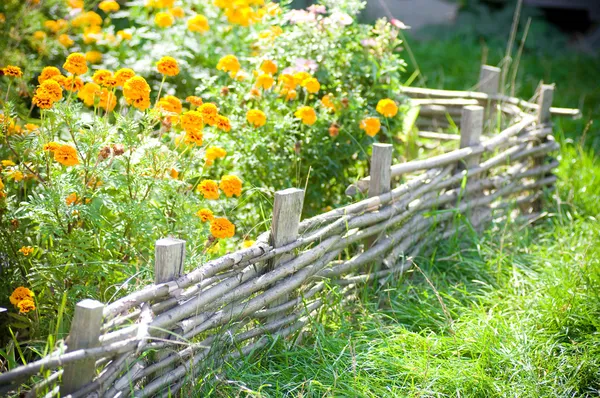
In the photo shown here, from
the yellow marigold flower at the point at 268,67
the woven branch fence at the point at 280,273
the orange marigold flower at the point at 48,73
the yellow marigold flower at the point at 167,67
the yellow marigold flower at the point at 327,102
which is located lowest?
the woven branch fence at the point at 280,273

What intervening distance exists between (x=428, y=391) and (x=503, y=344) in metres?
0.49

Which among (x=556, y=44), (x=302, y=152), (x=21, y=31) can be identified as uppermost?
(x=21, y=31)

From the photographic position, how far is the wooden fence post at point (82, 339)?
1778 mm

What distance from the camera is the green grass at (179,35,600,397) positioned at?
2.42 meters

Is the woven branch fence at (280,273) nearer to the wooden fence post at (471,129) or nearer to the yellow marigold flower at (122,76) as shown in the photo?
the wooden fence post at (471,129)

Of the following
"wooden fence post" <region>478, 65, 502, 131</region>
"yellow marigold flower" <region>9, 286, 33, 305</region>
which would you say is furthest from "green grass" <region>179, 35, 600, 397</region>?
"wooden fence post" <region>478, 65, 502, 131</region>

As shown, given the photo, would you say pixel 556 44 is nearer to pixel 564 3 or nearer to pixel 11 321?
pixel 564 3

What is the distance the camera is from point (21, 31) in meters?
4.07

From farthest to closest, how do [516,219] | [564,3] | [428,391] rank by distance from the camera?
1. [564,3]
2. [516,219]
3. [428,391]

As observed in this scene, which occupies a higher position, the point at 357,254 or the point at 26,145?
the point at 26,145

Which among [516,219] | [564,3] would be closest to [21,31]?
[516,219]

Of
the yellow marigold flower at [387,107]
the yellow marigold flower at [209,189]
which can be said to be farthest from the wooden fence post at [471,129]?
the yellow marigold flower at [209,189]

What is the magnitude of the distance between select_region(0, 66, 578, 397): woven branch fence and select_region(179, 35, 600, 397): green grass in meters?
0.11

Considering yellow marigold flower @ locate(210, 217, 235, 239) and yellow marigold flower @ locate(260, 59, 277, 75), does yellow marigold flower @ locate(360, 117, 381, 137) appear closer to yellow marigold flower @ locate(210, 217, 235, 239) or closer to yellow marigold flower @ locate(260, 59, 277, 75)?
yellow marigold flower @ locate(260, 59, 277, 75)
